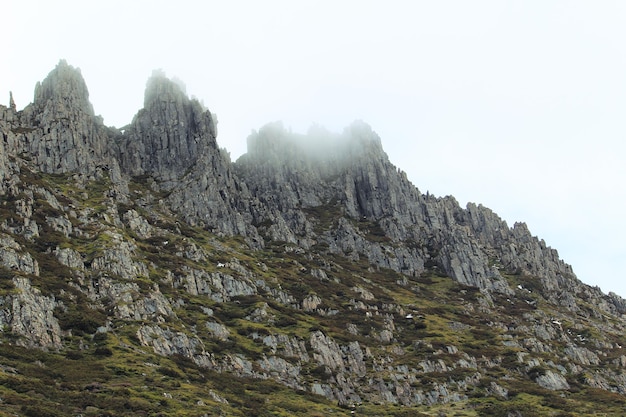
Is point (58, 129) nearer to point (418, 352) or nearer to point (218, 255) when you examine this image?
point (218, 255)

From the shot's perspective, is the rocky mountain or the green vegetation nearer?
the green vegetation

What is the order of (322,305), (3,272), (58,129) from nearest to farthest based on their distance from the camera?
(3,272) < (322,305) < (58,129)

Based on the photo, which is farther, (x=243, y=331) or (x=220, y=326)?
(x=243, y=331)

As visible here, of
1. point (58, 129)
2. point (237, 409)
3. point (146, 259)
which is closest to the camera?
point (237, 409)

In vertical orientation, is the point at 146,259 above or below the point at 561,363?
above

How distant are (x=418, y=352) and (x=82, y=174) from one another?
4865 inches

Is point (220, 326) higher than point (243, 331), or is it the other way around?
point (220, 326)

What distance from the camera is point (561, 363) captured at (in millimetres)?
141875

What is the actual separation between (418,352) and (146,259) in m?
71.4

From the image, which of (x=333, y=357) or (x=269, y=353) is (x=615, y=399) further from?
(x=269, y=353)

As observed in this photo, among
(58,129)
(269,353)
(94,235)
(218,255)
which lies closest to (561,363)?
(269,353)

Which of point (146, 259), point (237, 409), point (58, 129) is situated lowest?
point (237, 409)

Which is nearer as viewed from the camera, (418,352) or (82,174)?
(418,352)

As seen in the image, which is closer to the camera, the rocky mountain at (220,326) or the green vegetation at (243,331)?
the green vegetation at (243,331)
